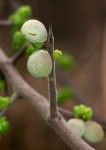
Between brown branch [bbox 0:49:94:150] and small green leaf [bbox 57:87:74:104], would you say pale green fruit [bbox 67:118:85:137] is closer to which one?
brown branch [bbox 0:49:94:150]

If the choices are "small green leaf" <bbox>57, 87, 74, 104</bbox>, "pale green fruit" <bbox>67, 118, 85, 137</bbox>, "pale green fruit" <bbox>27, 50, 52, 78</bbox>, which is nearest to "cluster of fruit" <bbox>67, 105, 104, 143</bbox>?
"pale green fruit" <bbox>67, 118, 85, 137</bbox>

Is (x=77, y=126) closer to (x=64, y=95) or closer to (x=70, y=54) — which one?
(x=64, y=95)

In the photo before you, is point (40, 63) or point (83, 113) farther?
point (83, 113)

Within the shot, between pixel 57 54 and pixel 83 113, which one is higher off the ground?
pixel 57 54

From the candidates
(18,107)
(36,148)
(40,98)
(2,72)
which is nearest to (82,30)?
(18,107)

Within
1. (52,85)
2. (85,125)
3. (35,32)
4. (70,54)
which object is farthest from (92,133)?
(70,54)

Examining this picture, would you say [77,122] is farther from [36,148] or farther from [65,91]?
[36,148]
